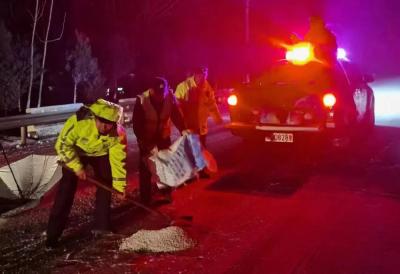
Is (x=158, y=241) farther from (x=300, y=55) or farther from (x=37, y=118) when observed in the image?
(x=37, y=118)

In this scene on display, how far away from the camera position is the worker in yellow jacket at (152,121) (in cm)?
587

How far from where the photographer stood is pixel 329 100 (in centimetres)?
799

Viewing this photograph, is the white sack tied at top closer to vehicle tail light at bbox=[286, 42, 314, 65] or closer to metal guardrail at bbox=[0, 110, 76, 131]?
vehicle tail light at bbox=[286, 42, 314, 65]

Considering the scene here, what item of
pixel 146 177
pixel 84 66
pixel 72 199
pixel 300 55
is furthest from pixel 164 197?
pixel 84 66

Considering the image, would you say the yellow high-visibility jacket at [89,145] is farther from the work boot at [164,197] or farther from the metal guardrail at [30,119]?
the metal guardrail at [30,119]

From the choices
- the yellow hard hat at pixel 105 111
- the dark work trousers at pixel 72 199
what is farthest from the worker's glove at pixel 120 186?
the yellow hard hat at pixel 105 111

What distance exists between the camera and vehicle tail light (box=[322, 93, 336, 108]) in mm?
7988

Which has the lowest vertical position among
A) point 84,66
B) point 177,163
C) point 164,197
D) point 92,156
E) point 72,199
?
point 164,197

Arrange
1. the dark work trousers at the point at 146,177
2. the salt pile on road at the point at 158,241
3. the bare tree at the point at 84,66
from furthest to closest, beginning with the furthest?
1. the bare tree at the point at 84,66
2. the dark work trousers at the point at 146,177
3. the salt pile on road at the point at 158,241

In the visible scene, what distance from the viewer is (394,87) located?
2295 centimetres

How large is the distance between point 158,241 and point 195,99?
296 cm

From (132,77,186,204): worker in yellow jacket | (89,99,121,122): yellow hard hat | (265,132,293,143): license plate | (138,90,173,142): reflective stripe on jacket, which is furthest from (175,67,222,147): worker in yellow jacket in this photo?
(89,99,121,122): yellow hard hat

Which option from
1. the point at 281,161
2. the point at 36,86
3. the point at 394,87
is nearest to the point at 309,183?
the point at 281,161

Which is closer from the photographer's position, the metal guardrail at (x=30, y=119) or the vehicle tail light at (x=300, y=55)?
the vehicle tail light at (x=300, y=55)
